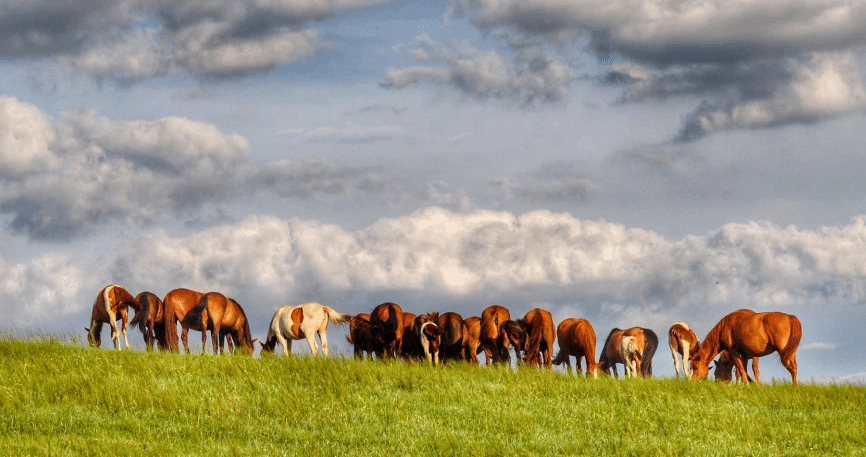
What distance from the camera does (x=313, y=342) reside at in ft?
99.2

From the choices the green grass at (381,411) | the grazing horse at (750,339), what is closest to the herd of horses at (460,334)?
the grazing horse at (750,339)

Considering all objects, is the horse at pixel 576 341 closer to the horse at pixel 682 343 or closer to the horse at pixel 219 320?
the horse at pixel 682 343

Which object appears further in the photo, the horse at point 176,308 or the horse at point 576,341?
the horse at point 176,308

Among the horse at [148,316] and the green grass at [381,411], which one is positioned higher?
the horse at [148,316]

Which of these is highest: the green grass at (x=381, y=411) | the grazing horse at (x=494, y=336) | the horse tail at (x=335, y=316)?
the horse tail at (x=335, y=316)

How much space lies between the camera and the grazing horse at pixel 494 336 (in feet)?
95.0

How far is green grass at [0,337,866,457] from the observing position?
55.2 feet

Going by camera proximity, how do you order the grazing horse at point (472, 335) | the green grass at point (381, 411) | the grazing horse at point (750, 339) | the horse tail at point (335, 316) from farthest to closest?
the horse tail at point (335, 316) < the grazing horse at point (472, 335) < the grazing horse at point (750, 339) < the green grass at point (381, 411)

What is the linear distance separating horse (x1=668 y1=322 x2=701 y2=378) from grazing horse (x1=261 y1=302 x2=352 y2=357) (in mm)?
10786

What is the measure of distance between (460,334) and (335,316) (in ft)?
14.2

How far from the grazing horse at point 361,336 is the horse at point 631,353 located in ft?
26.9

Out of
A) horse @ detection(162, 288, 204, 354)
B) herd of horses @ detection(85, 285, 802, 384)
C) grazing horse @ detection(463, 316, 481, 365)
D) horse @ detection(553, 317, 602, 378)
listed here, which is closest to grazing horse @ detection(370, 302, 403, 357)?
herd of horses @ detection(85, 285, 802, 384)

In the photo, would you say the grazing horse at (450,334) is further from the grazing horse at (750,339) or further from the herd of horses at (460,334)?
the grazing horse at (750,339)

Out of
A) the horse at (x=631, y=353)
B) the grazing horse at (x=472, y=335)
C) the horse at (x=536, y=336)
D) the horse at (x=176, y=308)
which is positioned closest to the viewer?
the horse at (x=536, y=336)
